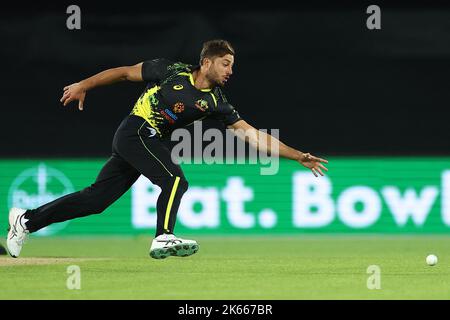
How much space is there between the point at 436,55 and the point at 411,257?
7.21 m

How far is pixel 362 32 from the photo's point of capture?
18438mm

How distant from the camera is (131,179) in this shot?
10078mm

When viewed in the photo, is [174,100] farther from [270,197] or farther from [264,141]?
[270,197]

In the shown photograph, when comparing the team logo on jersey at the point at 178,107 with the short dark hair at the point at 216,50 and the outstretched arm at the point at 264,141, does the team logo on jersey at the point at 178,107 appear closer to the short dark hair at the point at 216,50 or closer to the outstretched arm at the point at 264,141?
the short dark hair at the point at 216,50

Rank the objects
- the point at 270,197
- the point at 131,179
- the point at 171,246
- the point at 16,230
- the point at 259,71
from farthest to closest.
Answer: the point at 259,71, the point at 270,197, the point at 16,230, the point at 131,179, the point at 171,246

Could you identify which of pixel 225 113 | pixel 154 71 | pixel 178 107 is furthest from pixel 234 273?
pixel 154 71

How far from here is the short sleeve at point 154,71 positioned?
9.88 m

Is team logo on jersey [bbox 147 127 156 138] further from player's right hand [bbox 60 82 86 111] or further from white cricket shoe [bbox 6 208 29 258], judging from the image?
white cricket shoe [bbox 6 208 29 258]

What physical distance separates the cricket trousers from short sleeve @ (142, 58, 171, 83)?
1.21ft

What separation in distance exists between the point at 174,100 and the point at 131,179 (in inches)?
33.3

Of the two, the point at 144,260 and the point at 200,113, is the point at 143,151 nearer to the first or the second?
the point at 200,113

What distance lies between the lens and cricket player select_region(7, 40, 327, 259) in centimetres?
970

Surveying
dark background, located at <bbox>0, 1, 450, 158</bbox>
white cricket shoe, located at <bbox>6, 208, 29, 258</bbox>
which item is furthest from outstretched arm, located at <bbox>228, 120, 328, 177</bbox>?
dark background, located at <bbox>0, 1, 450, 158</bbox>


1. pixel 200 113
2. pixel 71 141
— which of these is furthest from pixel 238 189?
pixel 200 113
